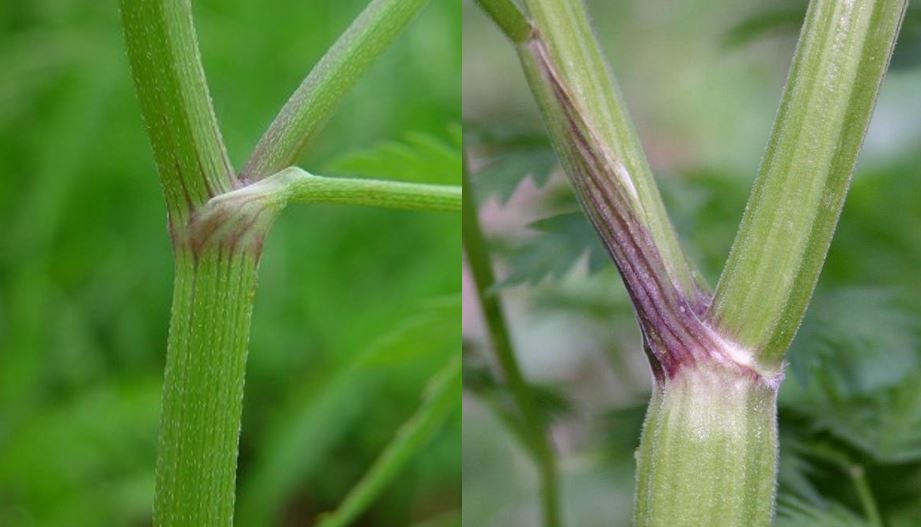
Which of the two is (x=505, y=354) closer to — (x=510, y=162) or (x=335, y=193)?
(x=510, y=162)

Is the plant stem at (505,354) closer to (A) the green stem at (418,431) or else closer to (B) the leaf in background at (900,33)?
(A) the green stem at (418,431)

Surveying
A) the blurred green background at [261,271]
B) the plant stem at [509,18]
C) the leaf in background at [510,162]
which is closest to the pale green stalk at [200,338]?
the plant stem at [509,18]

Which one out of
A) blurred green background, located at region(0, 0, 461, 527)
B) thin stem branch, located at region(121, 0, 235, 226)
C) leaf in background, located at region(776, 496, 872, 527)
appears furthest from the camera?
blurred green background, located at region(0, 0, 461, 527)

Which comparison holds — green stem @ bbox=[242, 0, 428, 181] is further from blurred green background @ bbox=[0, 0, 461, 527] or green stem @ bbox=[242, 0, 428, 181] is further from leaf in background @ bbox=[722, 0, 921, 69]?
blurred green background @ bbox=[0, 0, 461, 527]

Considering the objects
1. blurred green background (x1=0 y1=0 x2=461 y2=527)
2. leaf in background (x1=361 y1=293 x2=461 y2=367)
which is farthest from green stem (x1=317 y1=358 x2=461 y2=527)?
blurred green background (x1=0 y1=0 x2=461 y2=527)

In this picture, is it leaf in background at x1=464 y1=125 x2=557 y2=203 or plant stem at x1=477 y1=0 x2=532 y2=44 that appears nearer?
plant stem at x1=477 y1=0 x2=532 y2=44

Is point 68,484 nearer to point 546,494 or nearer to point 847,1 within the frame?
point 546,494

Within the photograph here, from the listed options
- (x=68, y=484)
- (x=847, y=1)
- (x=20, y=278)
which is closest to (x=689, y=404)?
(x=847, y=1)
